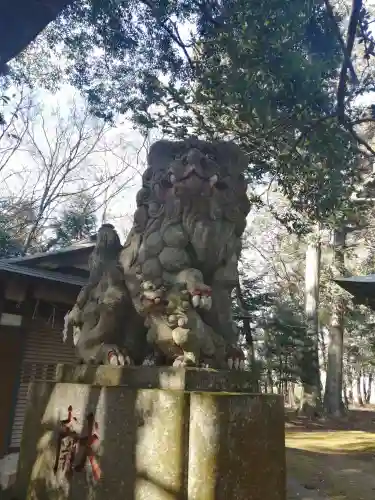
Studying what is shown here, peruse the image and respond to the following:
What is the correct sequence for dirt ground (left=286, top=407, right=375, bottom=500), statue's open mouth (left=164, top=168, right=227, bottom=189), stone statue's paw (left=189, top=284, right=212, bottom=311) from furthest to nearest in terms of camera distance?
dirt ground (left=286, top=407, right=375, bottom=500) < statue's open mouth (left=164, top=168, right=227, bottom=189) < stone statue's paw (left=189, top=284, right=212, bottom=311)

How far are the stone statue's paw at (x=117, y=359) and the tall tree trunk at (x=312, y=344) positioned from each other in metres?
9.96

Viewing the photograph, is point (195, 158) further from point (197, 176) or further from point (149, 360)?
point (149, 360)

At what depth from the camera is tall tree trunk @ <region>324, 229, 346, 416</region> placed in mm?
14625

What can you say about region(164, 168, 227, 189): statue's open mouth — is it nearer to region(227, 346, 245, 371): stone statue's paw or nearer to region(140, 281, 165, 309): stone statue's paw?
region(140, 281, 165, 309): stone statue's paw

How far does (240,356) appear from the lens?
3.02 meters

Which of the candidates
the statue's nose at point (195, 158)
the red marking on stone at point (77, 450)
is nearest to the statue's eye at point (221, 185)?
the statue's nose at point (195, 158)

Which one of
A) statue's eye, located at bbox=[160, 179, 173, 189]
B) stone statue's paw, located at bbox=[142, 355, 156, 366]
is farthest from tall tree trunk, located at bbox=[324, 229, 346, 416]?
stone statue's paw, located at bbox=[142, 355, 156, 366]

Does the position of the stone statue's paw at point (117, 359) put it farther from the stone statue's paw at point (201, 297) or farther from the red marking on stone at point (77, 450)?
the stone statue's paw at point (201, 297)

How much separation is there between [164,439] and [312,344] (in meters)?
11.8

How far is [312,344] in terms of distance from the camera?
1342cm

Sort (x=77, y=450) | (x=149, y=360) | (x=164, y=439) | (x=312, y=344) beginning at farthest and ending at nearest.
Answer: (x=312, y=344) < (x=149, y=360) < (x=77, y=450) < (x=164, y=439)

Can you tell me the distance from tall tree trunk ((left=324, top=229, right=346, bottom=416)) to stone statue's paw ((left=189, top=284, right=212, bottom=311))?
12.5 meters

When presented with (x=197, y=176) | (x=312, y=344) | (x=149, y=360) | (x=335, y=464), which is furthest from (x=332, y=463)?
(x=312, y=344)

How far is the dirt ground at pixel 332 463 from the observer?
521 centimetres
